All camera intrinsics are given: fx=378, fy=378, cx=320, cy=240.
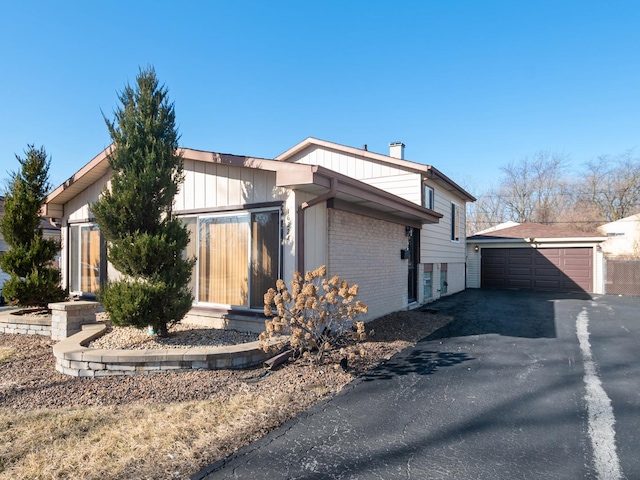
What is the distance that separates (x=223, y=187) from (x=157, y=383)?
147 inches

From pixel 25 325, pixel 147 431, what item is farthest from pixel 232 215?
pixel 25 325

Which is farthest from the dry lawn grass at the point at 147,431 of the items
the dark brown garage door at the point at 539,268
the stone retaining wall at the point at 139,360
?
the dark brown garage door at the point at 539,268

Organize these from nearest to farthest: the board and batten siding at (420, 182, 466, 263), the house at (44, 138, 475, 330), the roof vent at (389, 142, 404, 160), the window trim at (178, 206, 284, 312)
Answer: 1. the house at (44, 138, 475, 330)
2. the window trim at (178, 206, 284, 312)
3. the board and batten siding at (420, 182, 466, 263)
4. the roof vent at (389, 142, 404, 160)

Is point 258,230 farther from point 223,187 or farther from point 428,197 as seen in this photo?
point 428,197

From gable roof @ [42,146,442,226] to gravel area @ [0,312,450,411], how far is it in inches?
106

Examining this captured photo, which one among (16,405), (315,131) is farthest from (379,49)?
(16,405)

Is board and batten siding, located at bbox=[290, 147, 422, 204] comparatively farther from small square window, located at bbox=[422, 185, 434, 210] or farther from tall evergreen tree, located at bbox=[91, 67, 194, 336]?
tall evergreen tree, located at bbox=[91, 67, 194, 336]

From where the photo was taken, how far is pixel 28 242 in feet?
27.2

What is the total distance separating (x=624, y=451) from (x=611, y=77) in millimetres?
17143

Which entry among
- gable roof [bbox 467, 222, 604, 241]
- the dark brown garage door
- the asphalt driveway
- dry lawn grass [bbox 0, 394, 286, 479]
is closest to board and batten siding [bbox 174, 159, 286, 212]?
the asphalt driveway

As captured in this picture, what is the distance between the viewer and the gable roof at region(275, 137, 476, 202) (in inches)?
442

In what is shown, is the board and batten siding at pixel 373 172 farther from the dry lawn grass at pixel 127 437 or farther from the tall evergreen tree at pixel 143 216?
the dry lawn grass at pixel 127 437

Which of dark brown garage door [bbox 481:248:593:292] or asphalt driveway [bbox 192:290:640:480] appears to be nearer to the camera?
asphalt driveway [bbox 192:290:640:480]

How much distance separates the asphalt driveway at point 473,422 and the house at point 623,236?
22.8m
